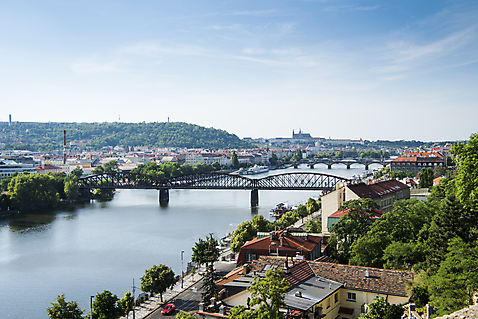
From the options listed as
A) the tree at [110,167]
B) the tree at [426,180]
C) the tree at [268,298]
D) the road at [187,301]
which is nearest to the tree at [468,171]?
the tree at [268,298]

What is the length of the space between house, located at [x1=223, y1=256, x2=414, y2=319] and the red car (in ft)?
15.0

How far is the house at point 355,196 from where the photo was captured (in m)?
25.4

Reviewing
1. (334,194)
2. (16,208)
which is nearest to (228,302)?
(334,194)

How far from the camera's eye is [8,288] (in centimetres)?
2094

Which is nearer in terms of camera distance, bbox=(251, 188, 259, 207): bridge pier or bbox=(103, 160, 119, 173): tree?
bbox=(251, 188, 259, 207): bridge pier

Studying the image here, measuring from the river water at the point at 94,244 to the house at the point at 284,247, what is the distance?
19.9ft

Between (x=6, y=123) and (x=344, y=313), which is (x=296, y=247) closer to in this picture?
(x=344, y=313)

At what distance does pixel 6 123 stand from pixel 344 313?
192m

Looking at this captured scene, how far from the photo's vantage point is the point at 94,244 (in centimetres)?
2920

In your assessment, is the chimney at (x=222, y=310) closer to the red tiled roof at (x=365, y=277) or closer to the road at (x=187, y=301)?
the red tiled roof at (x=365, y=277)

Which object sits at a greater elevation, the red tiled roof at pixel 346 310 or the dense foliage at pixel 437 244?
the dense foliage at pixel 437 244

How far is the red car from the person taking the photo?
16.5 m

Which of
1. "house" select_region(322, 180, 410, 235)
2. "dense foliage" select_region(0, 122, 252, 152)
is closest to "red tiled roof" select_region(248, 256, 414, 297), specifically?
"house" select_region(322, 180, 410, 235)

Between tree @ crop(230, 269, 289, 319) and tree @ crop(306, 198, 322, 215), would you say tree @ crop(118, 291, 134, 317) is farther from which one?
tree @ crop(306, 198, 322, 215)
